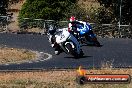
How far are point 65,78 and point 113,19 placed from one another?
26.3 meters

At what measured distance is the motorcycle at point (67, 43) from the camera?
23281 mm

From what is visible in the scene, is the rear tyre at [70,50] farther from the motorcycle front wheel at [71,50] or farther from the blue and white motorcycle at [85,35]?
the blue and white motorcycle at [85,35]

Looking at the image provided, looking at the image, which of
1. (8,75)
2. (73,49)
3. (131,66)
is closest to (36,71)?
(8,75)

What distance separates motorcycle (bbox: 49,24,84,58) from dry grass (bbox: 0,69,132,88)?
548cm

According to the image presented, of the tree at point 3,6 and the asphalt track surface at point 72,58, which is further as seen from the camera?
the tree at point 3,6

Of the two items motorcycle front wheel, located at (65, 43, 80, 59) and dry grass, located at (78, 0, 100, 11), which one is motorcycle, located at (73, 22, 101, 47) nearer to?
motorcycle front wheel, located at (65, 43, 80, 59)

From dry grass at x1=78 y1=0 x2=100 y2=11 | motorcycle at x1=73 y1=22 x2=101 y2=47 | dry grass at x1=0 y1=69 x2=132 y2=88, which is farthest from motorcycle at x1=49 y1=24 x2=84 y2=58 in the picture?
dry grass at x1=78 y1=0 x2=100 y2=11

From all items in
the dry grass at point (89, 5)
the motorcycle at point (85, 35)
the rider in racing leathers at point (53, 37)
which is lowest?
the dry grass at point (89, 5)

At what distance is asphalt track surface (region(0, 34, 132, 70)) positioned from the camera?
19.7 metres

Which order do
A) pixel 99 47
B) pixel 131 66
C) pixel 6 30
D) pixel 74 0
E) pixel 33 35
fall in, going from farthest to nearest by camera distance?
pixel 74 0 → pixel 6 30 → pixel 33 35 → pixel 99 47 → pixel 131 66

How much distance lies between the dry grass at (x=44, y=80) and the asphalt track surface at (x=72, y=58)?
1.53 meters

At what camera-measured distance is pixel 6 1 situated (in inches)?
1843

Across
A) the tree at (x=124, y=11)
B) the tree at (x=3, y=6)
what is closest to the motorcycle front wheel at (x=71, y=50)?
the tree at (x=124, y=11)

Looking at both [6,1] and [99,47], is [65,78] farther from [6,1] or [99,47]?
[6,1]
